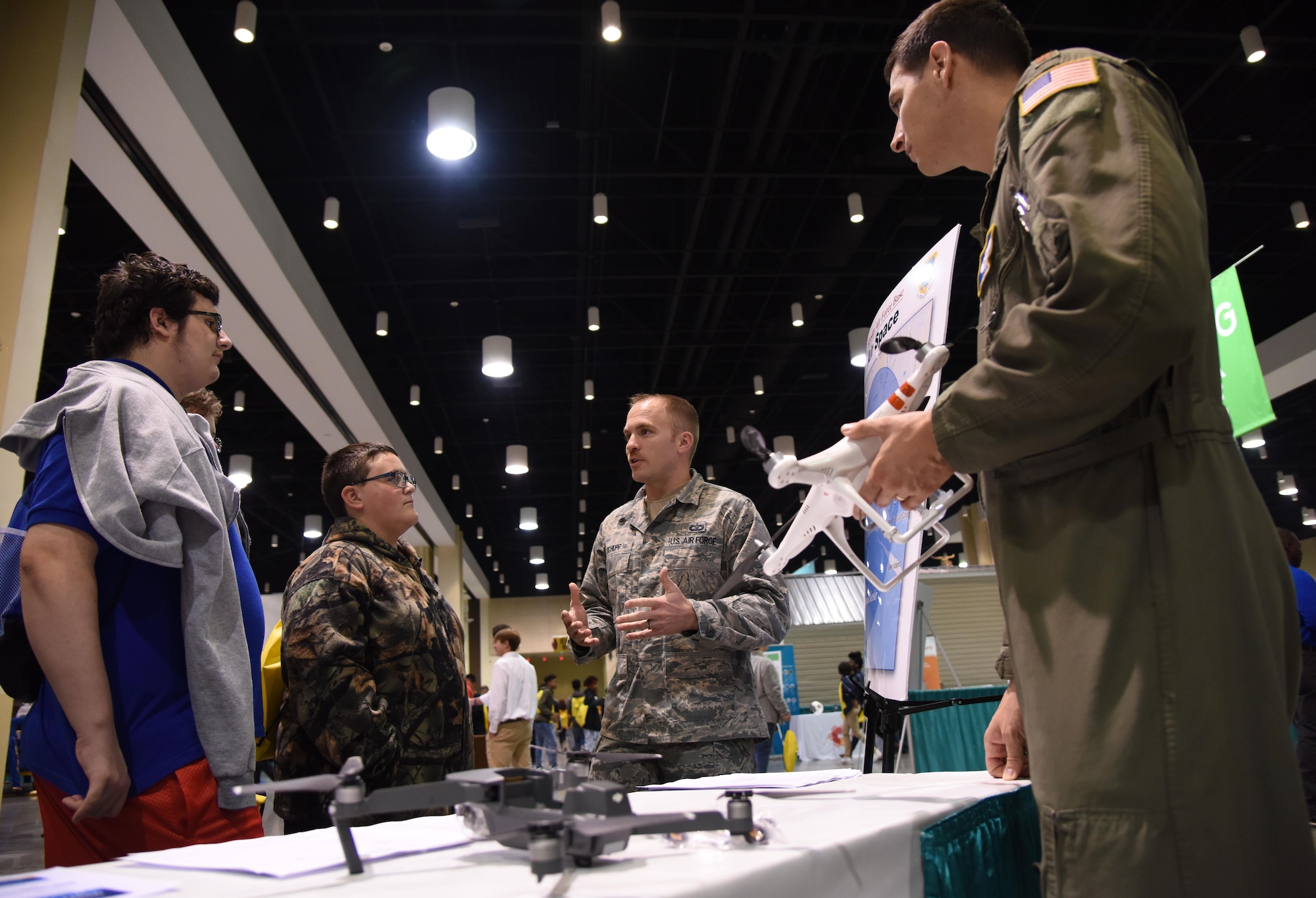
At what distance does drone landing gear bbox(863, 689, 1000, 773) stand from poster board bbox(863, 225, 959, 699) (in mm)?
104

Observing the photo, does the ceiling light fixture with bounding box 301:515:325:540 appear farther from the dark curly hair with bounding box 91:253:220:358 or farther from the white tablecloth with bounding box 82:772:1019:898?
the white tablecloth with bounding box 82:772:1019:898

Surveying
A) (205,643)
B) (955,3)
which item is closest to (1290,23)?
(955,3)

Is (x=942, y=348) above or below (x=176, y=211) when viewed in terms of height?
below

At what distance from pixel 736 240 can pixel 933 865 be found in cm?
859

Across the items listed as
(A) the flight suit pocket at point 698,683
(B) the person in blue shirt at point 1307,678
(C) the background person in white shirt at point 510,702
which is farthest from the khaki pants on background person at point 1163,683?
(C) the background person in white shirt at point 510,702

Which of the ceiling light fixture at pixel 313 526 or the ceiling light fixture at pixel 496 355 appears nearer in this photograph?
the ceiling light fixture at pixel 496 355

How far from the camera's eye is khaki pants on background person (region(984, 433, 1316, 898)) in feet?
2.64

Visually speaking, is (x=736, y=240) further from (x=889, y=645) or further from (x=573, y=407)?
(x=889, y=645)

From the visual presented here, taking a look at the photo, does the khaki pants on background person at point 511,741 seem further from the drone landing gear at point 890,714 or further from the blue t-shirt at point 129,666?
the blue t-shirt at point 129,666

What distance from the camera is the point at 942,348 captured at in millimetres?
1293

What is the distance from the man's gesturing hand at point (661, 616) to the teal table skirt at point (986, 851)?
0.77m

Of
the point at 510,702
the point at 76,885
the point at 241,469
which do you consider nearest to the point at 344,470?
the point at 76,885

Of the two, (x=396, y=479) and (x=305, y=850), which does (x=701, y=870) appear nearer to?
(x=305, y=850)

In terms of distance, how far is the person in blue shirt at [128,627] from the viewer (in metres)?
1.36
